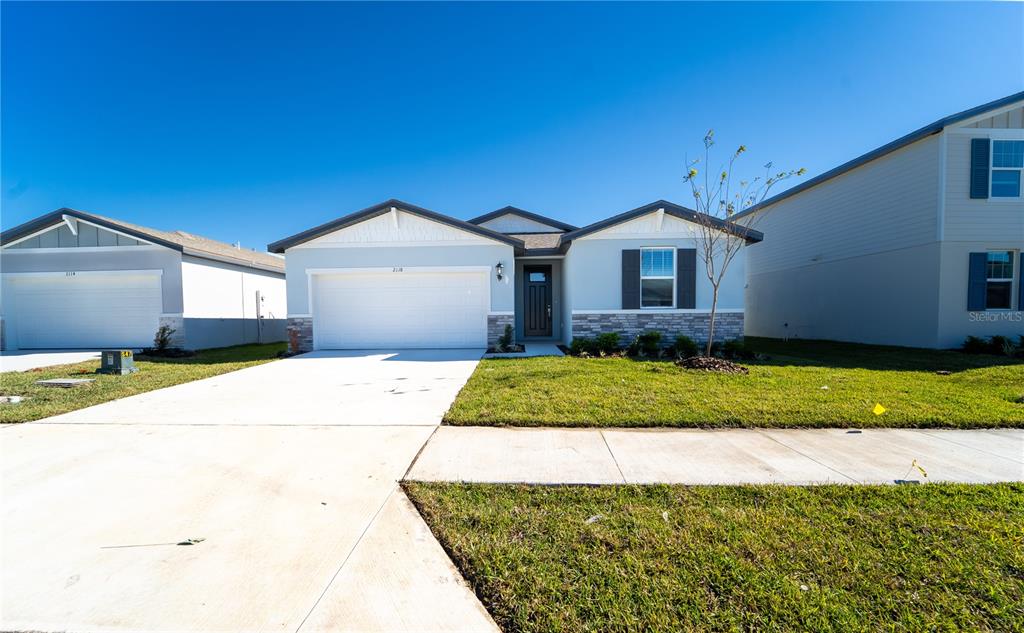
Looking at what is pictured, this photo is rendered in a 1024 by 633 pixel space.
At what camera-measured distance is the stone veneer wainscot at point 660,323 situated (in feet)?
34.0

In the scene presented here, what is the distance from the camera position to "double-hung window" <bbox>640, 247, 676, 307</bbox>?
1048 centimetres

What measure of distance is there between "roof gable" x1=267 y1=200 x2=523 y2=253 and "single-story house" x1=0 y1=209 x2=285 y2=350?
3657 mm

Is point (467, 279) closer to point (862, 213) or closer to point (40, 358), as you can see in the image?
point (40, 358)

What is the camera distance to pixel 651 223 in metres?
10.4

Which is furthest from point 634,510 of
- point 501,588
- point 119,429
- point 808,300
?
point 808,300

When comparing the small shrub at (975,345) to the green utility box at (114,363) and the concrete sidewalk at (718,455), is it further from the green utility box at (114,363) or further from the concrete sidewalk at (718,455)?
the green utility box at (114,363)

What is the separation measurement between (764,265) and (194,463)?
19.1 metres

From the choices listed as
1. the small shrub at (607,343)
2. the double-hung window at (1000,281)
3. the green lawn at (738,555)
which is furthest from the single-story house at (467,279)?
the green lawn at (738,555)

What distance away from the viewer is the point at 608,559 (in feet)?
7.03

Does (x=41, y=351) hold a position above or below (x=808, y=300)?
below

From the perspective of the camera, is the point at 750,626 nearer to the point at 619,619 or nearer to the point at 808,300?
the point at 619,619

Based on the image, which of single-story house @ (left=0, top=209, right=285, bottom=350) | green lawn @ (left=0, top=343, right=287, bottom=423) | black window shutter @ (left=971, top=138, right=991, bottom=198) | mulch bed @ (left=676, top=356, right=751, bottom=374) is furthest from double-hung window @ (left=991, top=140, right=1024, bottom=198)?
Answer: single-story house @ (left=0, top=209, right=285, bottom=350)

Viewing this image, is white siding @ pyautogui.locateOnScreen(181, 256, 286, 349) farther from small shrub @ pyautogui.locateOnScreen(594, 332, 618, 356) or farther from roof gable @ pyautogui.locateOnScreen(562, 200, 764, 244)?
small shrub @ pyautogui.locateOnScreen(594, 332, 618, 356)

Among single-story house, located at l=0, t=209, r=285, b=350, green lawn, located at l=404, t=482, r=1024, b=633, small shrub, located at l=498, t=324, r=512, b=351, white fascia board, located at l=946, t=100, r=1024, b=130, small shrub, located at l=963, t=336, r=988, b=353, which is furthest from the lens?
single-story house, located at l=0, t=209, r=285, b=350
